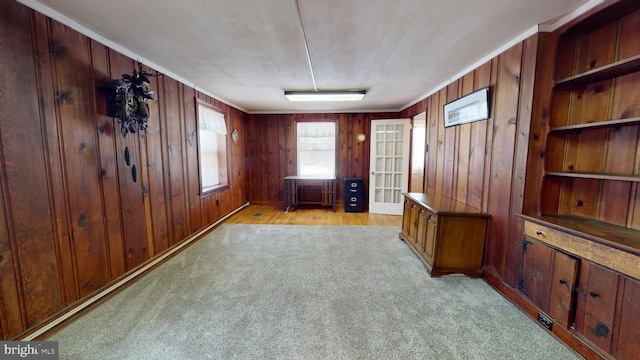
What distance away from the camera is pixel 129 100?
215 cm

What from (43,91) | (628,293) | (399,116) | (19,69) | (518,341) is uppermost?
(399,116)

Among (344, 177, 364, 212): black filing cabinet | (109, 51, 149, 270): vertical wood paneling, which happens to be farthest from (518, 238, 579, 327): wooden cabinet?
(109, 51, 149, 270): vertical wood paneling

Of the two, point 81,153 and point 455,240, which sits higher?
point 81,153

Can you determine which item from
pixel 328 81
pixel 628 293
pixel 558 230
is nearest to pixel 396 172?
pixel 328 81

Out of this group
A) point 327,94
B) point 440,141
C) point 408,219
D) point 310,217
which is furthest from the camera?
Result: point 310,217

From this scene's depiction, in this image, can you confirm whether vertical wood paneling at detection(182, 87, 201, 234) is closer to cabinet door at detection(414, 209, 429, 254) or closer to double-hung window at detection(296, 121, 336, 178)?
double-hung window at detection(296, 121, 336, 178)

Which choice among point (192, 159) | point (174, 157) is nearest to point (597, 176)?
point (174, 157)

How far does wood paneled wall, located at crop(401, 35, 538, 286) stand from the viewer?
6.48ft

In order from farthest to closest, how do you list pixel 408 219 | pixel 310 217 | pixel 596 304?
pixel 310 217 → pixel 408 219 → pixel 596 304

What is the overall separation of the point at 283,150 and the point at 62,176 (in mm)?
4237

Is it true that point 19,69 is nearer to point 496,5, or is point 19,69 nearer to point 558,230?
point 496,5

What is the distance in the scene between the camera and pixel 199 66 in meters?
2.74

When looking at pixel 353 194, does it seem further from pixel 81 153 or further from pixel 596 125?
pixel 81 153

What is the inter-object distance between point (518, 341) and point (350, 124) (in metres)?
4.71
